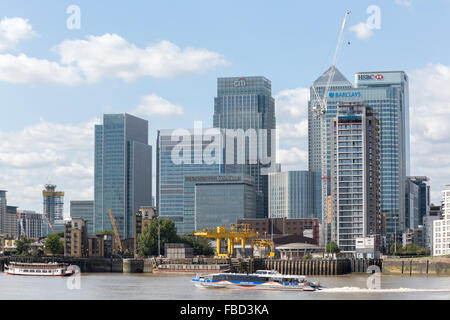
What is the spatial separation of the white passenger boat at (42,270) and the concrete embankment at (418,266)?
2883 inches

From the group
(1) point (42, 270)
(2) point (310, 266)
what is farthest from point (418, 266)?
(1) point (42, 270)

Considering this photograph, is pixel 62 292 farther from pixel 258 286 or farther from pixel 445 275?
pixel 445 275

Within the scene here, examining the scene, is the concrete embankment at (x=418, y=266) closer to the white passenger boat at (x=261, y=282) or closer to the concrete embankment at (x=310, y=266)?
the concrete embankment at (x=310, y=266)

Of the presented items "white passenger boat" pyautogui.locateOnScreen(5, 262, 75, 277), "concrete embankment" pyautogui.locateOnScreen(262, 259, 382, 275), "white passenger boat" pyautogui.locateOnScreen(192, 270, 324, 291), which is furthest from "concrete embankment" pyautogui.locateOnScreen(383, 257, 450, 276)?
"white passenger boat" pyautogui.locateOnScreen(192, 270, 324, 291)

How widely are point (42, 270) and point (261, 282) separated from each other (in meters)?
73.5

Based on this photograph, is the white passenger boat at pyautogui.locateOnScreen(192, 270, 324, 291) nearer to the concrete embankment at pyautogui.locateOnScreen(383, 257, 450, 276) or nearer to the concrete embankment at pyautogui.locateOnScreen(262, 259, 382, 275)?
the concrete embankment at pyautogui.locateOnScreen(262, 259, 382, 275)

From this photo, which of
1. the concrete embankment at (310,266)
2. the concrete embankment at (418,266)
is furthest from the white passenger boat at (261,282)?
the concrete embankment at (418,266)

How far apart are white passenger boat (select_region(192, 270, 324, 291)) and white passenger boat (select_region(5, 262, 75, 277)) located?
58872 millimetres

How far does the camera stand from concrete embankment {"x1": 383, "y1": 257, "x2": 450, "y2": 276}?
18962cm

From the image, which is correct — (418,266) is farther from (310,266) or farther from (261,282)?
(261,282)
